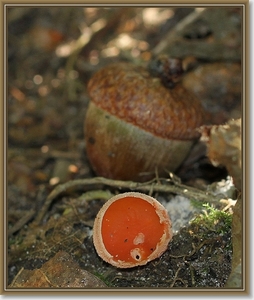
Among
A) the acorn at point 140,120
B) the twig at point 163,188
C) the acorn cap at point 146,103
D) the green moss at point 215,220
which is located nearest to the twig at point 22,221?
the twig at point 163,188

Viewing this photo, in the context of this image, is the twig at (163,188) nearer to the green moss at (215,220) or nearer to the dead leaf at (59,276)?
the green moss at (215,220)

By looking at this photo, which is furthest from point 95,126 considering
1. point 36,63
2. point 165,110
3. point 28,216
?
point 36,63

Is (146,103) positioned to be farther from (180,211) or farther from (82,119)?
(82,119)

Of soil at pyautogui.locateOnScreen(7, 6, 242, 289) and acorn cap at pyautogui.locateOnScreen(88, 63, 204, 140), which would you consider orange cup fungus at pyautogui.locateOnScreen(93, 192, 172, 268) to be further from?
acorn cap at pyautogui.locateOnScreen(88, 63, 204, 140)

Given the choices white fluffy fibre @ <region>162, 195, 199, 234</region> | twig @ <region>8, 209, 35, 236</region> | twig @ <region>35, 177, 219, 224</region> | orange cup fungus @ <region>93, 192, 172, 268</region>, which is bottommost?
twig @ <region>8, 209, 35, 236</region>

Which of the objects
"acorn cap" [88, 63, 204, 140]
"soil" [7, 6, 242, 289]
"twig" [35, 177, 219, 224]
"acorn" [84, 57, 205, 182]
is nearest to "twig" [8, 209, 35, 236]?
"soil" [7, 6, 242, 289]

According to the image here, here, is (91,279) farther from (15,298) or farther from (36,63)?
(36,63)

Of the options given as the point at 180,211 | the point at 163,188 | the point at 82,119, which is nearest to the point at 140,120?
the point at 163,188
